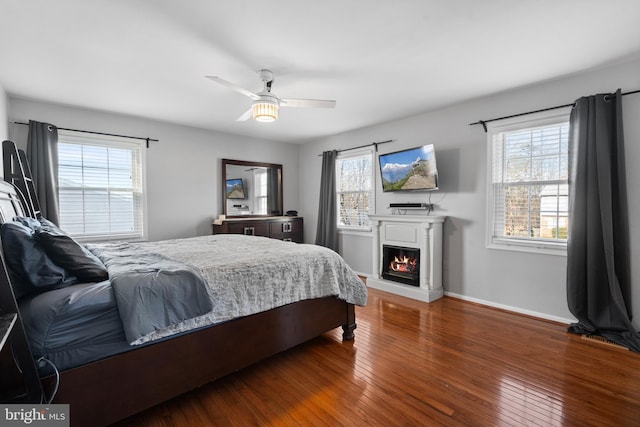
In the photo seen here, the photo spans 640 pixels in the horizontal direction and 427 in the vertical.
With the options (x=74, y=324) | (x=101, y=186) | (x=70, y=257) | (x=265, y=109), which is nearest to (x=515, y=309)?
(x=265, y=109)

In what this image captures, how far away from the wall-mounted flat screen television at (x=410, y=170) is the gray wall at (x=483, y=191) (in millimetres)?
230

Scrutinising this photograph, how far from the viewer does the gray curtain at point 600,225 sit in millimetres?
2654

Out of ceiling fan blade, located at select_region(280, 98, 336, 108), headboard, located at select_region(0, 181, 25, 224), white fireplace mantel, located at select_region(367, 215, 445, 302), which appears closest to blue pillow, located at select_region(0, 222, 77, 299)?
headboard, located at select_region(0, 181, 25, 224)

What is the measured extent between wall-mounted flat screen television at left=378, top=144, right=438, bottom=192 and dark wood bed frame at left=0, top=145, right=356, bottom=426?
2281 mm

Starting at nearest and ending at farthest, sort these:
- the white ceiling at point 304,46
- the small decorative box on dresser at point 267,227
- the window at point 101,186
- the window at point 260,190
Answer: the white ceiling at point 304,46, the window at point 101,186, the small decorative box on dresser at point 267,227, the window at point 260,190

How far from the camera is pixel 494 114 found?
11.5 ft

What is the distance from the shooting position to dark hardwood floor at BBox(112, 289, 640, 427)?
1.74 metres

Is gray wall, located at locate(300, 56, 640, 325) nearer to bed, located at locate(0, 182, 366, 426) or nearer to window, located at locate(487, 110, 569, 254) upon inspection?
window, located at locate(487, 110, 569, 254)

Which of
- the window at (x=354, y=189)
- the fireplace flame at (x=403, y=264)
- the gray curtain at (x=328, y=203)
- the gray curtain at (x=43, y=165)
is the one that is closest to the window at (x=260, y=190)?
the gray curtain at (x=328, y=203)

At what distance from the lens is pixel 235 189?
529 centimetres

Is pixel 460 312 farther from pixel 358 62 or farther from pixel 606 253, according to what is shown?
pixel 358 62

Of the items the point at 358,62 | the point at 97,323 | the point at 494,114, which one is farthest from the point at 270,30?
the point at 494,114

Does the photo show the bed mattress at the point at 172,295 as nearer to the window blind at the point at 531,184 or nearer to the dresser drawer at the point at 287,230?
the window blind at the point at 531,184

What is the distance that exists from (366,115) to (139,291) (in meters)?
3.60
